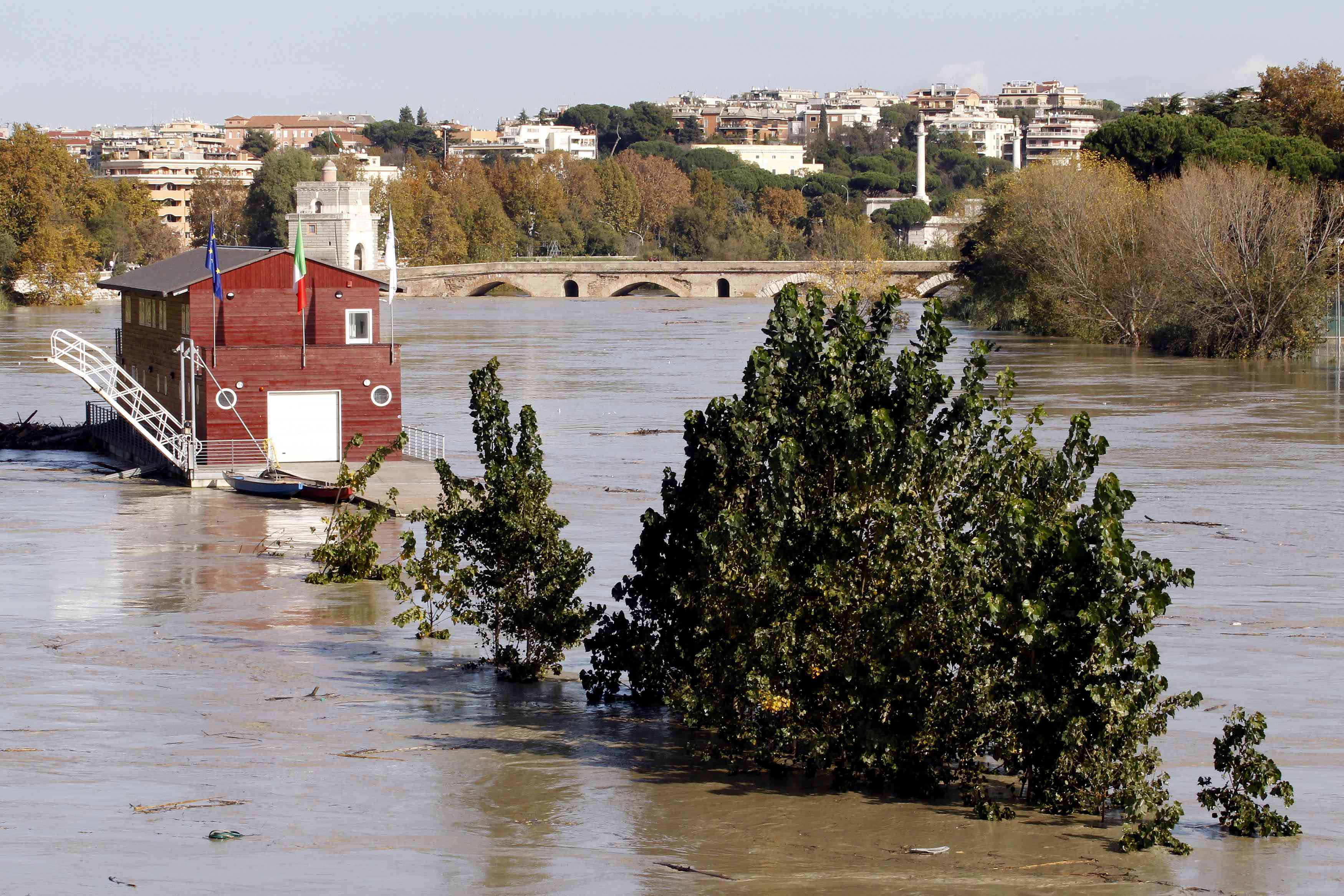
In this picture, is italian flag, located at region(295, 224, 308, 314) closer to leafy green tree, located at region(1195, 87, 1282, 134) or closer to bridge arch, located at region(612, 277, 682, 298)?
leafy green tree, located at region(1195, 87, 1282, 134)

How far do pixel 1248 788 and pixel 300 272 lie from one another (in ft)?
64.9

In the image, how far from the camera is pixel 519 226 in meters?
136

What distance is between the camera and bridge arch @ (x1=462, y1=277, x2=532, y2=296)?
110125 mm

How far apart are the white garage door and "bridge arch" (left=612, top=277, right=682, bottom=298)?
282 feet

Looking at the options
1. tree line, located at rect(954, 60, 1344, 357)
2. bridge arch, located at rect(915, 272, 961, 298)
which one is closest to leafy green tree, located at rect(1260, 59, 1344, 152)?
tree line, located at rect(954, 60, 1344, 357)

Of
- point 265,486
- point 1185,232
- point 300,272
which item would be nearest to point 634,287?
point 1185,232

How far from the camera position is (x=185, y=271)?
102 feet

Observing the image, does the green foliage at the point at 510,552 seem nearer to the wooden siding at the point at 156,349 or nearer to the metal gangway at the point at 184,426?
the metal gangway at the point at 184,426

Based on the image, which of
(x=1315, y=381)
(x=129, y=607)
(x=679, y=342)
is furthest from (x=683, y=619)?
(x=679, y=342)

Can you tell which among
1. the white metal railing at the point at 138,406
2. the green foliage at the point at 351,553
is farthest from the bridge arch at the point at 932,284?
the green foliage at the point at 351,553

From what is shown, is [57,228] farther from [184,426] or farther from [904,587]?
[904,587]

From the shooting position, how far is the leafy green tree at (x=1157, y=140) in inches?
2820

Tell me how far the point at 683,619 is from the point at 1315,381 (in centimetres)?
4178

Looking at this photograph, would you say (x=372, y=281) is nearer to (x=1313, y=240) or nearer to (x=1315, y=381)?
(x=1315, y=381)
